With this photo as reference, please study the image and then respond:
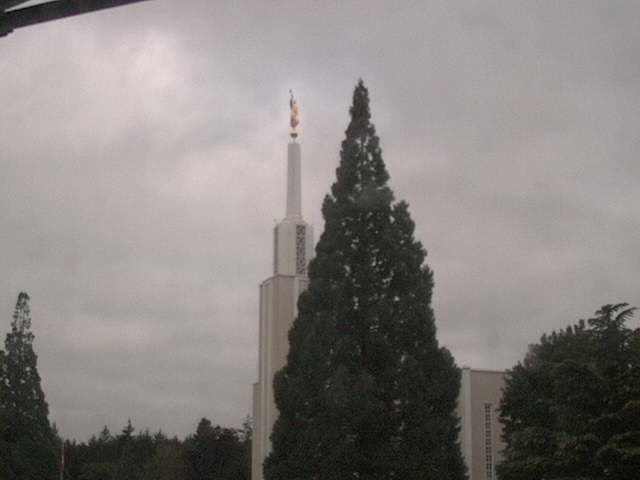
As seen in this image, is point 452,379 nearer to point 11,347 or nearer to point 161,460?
point 11,347

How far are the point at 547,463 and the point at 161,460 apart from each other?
42.6 m

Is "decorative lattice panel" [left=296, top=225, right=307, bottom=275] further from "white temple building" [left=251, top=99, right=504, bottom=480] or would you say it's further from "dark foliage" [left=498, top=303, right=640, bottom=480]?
"dark foliage" [left=498, top=303, right=640, bottom=480]

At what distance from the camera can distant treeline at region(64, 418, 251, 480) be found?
63094mm

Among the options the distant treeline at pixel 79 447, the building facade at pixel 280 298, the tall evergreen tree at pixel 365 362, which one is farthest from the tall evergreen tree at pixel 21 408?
the tall evergreen tree at pixel 365 362

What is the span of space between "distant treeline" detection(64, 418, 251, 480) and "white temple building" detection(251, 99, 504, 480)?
17.3m

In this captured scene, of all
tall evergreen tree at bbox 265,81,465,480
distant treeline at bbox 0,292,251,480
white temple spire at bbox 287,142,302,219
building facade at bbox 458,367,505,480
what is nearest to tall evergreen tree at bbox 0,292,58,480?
distant treeline at bbox 0,292,251,480

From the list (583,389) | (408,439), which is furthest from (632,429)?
(408,439)

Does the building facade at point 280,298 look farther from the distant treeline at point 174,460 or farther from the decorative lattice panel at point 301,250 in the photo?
the distant treeline at point 174,460

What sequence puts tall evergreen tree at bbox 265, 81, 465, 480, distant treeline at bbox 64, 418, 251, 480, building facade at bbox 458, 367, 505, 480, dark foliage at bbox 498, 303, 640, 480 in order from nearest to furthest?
1. tall evergreen tree at bbox 265, 81, 465, 480
2. dark foliage at bbox 498, 303, 640, 480
3. building facade at bbox 458, 367, 505, 480
4. distant treeline at bbox 64, 418, 251, 480

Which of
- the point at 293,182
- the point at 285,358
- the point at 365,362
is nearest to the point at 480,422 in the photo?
the point at 285,358

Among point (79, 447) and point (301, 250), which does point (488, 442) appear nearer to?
point (301, 250)

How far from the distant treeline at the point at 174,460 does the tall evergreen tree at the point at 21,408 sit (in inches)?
488

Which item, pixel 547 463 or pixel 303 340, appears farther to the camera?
pixel 547 463

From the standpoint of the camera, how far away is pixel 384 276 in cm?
2509
